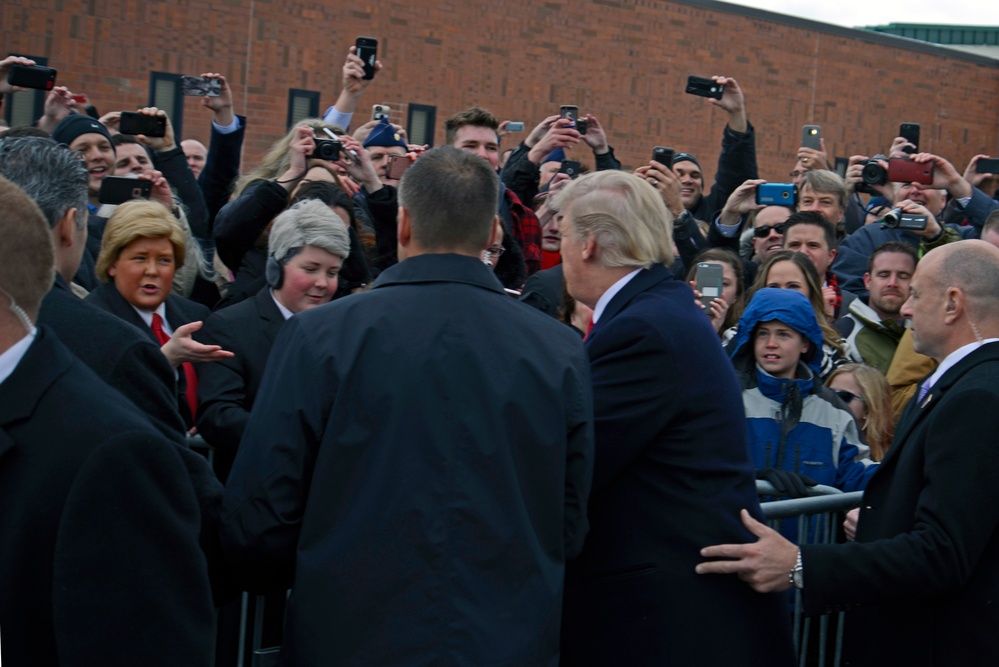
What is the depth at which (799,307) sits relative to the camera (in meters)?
A: 4.87

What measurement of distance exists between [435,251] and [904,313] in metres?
1.74

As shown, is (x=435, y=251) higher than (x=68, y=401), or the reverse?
(x=435, y=251)

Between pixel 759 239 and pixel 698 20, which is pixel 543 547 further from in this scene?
pixel 698 20

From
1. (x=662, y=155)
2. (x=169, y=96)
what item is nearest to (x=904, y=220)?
(x=662, y=155)

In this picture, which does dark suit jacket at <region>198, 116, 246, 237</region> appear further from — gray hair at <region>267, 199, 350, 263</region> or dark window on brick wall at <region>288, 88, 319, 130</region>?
dark window on brick wall at <region>288, 88, 319, 130</region>

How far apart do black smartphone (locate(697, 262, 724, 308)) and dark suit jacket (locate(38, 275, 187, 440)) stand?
3752mm

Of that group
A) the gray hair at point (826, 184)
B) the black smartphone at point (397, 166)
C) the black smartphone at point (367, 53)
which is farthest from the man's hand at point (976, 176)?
the black smartphone at point (397, 166)

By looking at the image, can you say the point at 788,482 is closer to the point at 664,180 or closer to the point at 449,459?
the point at 449,459

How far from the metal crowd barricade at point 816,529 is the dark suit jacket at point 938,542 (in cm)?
39

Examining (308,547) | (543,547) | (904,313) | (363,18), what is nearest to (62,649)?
(308,547)

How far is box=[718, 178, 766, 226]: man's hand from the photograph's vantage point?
7539 millimetres

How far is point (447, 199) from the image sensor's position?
2924 millimetres

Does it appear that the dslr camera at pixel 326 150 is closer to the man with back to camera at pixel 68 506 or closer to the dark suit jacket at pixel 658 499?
the dark suit jacket at pixel 658 499

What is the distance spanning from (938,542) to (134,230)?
310 centimetres
